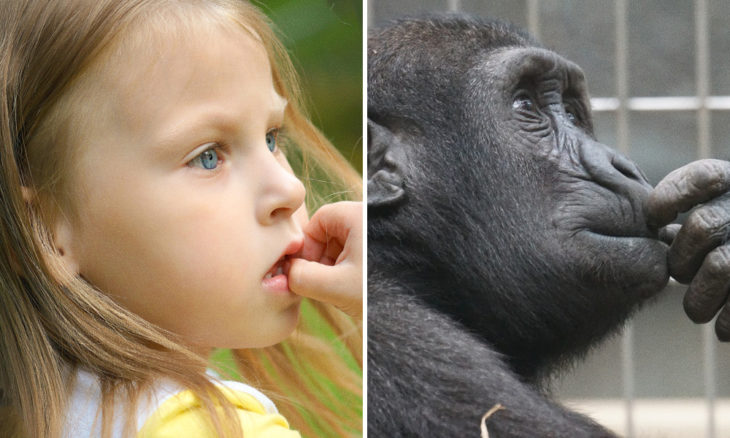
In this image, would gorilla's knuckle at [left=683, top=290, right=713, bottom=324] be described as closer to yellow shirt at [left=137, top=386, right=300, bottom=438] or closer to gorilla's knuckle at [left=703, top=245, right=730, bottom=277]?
gorilla's knuckle at [left=703, top=245, right=730, bottom=277]

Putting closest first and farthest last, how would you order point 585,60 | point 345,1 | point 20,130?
point 20,130 → point 345,1 → point 585,60

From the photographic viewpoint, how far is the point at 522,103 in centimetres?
122

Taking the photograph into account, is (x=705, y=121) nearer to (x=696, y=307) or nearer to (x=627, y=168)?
(x=627, y=168)

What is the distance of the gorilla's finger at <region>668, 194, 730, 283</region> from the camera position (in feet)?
3.54

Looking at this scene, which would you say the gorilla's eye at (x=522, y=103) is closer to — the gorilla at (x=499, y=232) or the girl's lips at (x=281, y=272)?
the gorilla at (x=499, y=232)

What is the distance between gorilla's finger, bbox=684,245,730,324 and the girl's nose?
0.53 meters

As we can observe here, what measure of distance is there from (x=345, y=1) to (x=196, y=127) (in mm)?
283

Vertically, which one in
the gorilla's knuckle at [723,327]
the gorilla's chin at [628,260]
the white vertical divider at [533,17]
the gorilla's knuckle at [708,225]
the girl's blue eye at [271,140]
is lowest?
the gorilla's knuckle at [723,327]

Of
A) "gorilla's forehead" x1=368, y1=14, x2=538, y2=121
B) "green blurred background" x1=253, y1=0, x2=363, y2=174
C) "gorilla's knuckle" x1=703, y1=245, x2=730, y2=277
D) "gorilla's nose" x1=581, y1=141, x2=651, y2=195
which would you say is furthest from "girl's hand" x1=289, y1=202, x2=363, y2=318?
"gorilla's knuckle" x1=703, y1=245, x2=730, y2=277

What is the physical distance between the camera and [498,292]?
1.17 metres

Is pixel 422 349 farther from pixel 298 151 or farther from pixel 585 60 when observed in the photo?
pixel 585 60

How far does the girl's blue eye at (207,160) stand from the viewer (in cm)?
90

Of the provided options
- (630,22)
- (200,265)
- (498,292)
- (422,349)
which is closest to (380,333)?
(422,349)

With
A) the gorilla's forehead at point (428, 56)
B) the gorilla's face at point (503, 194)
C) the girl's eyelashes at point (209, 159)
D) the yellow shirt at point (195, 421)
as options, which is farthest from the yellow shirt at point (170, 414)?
the gorilla's forehead at point (428, 56)
